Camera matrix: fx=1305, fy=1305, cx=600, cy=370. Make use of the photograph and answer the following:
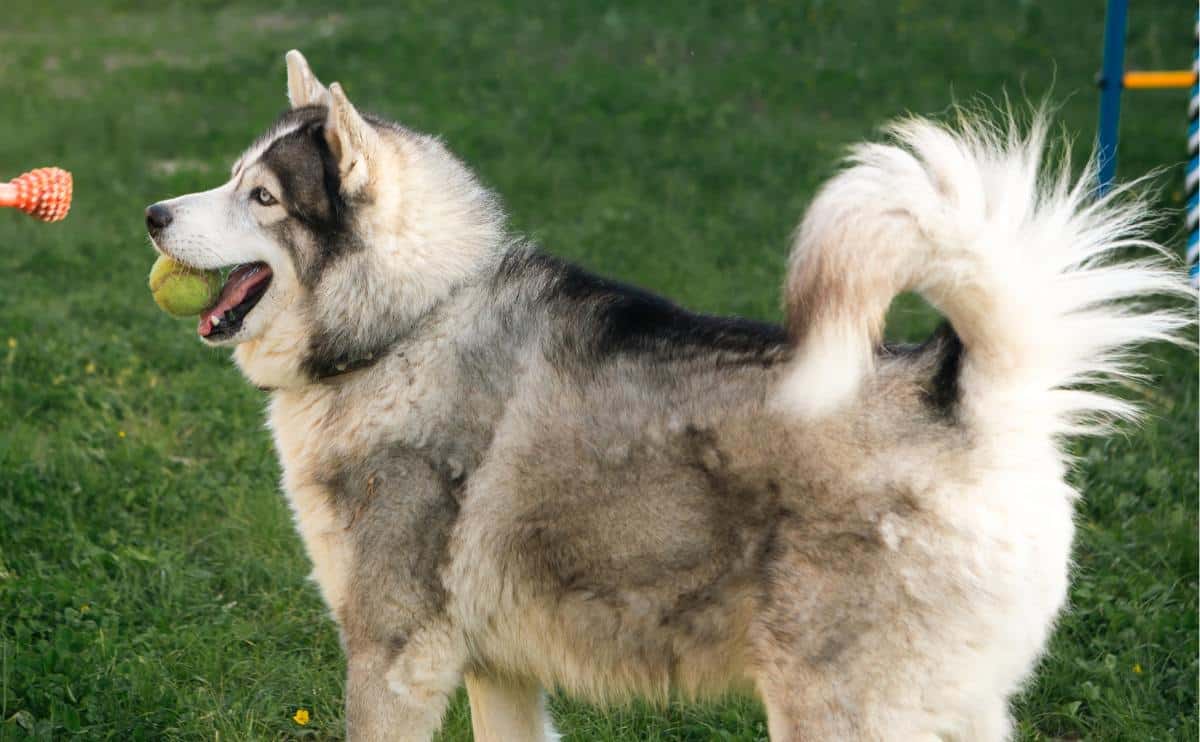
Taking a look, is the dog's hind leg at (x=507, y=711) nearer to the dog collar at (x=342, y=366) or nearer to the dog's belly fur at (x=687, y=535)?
the dog's belly fur at (x=687, y=535)

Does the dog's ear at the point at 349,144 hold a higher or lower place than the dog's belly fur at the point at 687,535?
higher

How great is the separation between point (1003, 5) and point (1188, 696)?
11612 millimetres

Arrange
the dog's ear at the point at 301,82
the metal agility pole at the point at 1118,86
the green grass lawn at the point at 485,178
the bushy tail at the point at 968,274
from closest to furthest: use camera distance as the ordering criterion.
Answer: the bushy tail at the point at 968,274 < the dog's ear at the point at 301,82 < the green grass lawn at the point at 485,178 < the metal agility pole at the point at 1118,86

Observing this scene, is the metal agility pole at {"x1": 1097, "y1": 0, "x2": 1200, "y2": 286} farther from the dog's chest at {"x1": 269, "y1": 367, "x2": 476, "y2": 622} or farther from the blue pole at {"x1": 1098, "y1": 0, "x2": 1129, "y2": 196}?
the dog's chest at {"x1": 269, "y1": 367, "x2": 476, "y2": 622}

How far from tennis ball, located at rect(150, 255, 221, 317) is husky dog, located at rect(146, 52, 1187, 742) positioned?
67 millimetres

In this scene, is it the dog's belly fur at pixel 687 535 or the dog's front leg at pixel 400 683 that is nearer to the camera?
the dog's belly fur at pixel 687 535

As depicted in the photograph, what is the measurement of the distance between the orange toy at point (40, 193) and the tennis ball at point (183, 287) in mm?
356

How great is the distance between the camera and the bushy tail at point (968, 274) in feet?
8.99

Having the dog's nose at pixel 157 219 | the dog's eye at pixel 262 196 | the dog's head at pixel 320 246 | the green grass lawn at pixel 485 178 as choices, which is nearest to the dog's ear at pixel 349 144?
the dog's head at pixel 320 246

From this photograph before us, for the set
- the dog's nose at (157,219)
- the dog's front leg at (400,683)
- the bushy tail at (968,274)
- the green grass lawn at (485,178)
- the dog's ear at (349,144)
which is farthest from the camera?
the green grass lawn at (485,178)

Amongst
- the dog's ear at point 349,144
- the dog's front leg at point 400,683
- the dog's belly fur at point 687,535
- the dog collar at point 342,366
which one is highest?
the dog's ear at point 349,144

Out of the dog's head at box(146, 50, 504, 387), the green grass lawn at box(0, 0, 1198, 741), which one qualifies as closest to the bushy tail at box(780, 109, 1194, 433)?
the dog's head at box(146, 50, 504, 387)

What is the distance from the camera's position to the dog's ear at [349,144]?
3354mm

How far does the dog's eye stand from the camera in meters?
3.47
